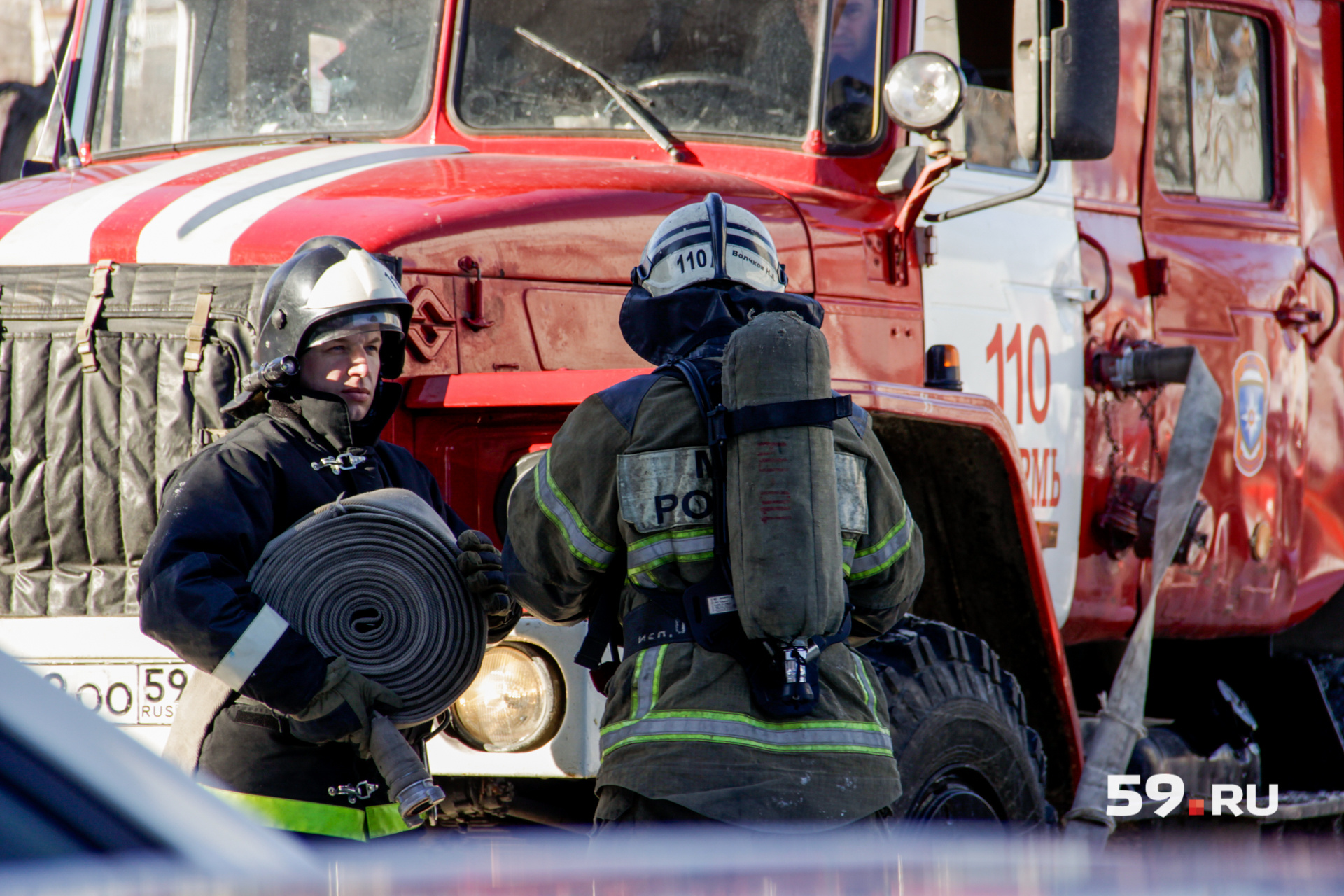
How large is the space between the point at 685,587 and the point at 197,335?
1.26 meters

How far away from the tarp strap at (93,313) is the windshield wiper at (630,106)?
137 cm

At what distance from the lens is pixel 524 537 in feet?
8.57

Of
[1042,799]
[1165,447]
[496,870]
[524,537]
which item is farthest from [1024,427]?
[496,870]

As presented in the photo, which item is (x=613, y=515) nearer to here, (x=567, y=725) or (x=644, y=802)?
(x=644, y=802)

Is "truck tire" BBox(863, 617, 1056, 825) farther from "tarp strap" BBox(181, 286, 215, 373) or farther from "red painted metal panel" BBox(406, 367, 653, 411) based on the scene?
"tarp strap" BBox(181, 286, 215, 373)

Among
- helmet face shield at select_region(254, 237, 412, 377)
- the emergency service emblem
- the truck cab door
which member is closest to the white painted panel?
the truck cab door

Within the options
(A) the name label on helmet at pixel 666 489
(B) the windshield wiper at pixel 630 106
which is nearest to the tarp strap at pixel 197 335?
(A) the name label on helmet at pixel 666 489

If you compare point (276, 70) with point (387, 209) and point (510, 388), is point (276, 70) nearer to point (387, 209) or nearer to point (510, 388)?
point (387, 209)

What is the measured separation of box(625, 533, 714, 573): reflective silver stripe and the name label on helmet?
21mm

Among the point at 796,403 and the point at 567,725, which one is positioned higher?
the point at 796,403

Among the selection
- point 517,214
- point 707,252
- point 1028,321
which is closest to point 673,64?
point 517,214

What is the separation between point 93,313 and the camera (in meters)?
3.24

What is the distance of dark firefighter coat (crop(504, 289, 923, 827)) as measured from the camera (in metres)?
2.38

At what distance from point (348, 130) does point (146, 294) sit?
1132mm
